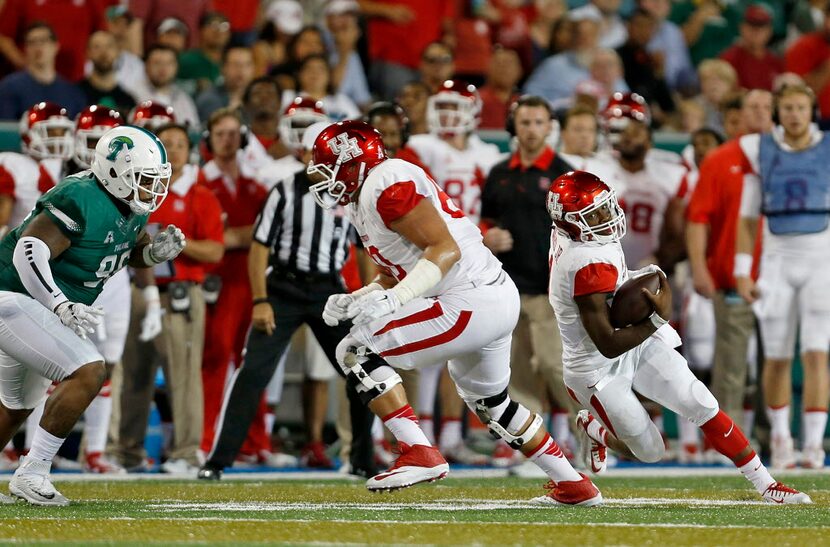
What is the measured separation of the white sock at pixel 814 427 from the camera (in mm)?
7738

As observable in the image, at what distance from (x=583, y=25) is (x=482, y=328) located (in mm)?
6358

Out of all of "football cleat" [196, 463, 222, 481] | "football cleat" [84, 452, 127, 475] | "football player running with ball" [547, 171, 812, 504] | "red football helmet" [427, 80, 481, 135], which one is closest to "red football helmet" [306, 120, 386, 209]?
"football player running with ball" [547, 171, 812, 504]

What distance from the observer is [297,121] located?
26.0ft

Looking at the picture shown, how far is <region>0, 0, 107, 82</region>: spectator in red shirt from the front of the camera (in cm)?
983

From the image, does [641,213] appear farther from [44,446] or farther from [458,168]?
[44,446]

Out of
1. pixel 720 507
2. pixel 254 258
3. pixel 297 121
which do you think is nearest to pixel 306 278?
pixel 254 258

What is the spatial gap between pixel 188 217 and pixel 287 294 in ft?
3.22

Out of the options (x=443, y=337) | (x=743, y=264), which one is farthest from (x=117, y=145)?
(x=743, y=264)

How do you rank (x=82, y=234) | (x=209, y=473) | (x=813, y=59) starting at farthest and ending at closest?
(x=813, y=59), (x=209, y=473), (x=82, y=234)

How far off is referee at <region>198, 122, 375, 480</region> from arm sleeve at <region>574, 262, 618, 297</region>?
1.73 meters

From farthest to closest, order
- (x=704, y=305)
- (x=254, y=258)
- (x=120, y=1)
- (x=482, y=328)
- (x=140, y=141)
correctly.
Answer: (x=120, y=1) < (x=704, y=305) < (x=254, y=258) < (x=140, y=141) < (x=482, y=328)

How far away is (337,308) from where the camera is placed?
→ 16.7ft

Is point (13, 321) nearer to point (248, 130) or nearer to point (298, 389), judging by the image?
point (248, 130)

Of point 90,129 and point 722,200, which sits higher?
point 90,129
